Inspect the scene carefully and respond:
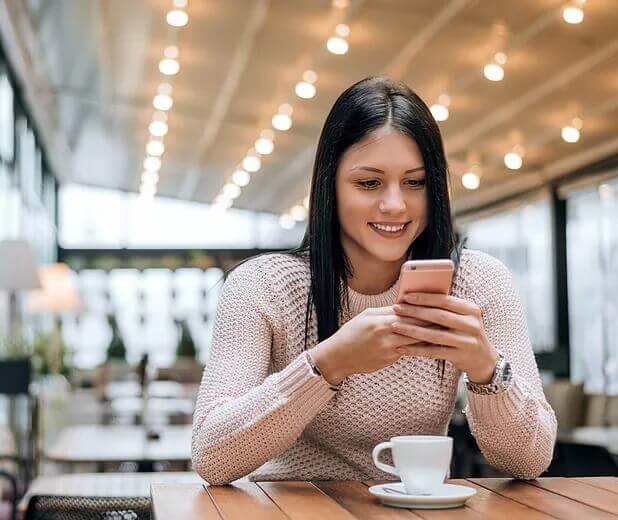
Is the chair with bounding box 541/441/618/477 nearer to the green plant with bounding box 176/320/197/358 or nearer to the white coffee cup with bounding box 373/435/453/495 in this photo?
the white coffee cup with bounding box 373/435/453/495

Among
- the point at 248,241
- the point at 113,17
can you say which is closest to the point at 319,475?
the point at 113,17

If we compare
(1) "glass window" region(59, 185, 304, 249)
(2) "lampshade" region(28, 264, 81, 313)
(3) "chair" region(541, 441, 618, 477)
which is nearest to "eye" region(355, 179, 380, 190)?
(3) "chair" region(541, 441, 618, 477)

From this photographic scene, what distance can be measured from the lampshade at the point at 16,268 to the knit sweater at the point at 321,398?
15.7 ft

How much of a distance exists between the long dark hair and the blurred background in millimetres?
1707

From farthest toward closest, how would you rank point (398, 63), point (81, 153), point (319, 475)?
point (81, 153) → point (398, 63) → point (319, 475)

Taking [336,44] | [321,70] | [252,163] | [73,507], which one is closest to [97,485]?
[73,507]

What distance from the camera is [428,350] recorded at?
1596mm

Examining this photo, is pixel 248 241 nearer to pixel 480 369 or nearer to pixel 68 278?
pixel 68 278

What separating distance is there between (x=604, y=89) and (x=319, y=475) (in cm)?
701

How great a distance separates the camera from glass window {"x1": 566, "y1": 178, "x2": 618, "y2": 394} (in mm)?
10773

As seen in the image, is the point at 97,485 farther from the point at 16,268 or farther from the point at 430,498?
the point at 16,268

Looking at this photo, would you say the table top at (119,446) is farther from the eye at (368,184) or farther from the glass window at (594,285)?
the glass window at (594,285)

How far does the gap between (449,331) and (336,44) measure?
6.09 m

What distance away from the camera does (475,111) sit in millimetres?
9477
